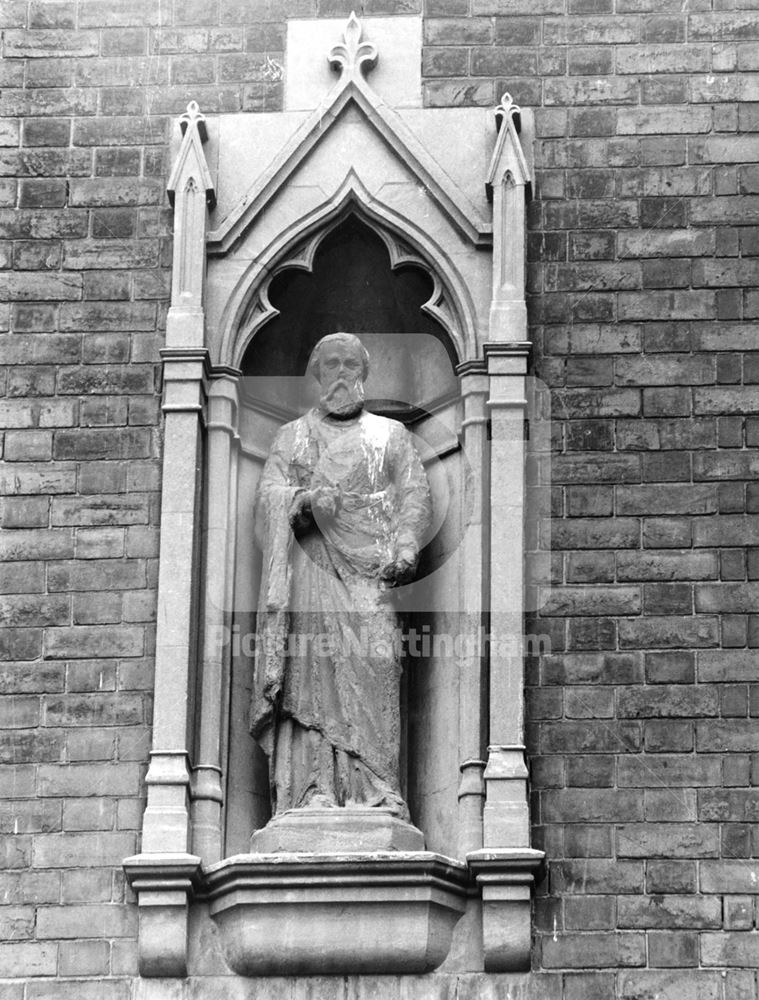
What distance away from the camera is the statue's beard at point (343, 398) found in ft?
45.3

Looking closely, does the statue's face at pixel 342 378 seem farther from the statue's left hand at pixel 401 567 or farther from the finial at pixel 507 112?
the finial at pixel 507 112

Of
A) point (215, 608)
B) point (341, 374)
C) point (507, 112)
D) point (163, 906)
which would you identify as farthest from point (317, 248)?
point (163, 906)

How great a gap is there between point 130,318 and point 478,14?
7.93 ft

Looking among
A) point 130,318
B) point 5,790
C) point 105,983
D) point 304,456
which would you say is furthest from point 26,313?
point 105,983

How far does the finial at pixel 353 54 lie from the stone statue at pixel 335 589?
146cm

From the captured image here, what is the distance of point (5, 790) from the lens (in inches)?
512

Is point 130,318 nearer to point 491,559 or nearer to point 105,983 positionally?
point 491,559

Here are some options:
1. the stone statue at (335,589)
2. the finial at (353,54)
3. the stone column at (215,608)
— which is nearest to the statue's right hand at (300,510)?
the stone statue at (335,589)

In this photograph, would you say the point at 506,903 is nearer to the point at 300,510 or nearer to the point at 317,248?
the point at 300,510

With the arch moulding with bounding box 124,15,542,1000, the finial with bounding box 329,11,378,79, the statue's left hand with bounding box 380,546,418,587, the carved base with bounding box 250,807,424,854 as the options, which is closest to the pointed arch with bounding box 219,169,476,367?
the arch moulding with bounding box 124,15,542,1000

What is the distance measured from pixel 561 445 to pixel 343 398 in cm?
111

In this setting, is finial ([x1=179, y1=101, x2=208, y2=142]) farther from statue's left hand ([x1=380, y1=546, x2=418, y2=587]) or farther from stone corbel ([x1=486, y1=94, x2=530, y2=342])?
statue's left hand ([x1=380, y1=546, x2=418, y2=587])

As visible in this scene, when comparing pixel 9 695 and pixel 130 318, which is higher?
pixel 130 318

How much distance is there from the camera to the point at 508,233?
45.0 ft
